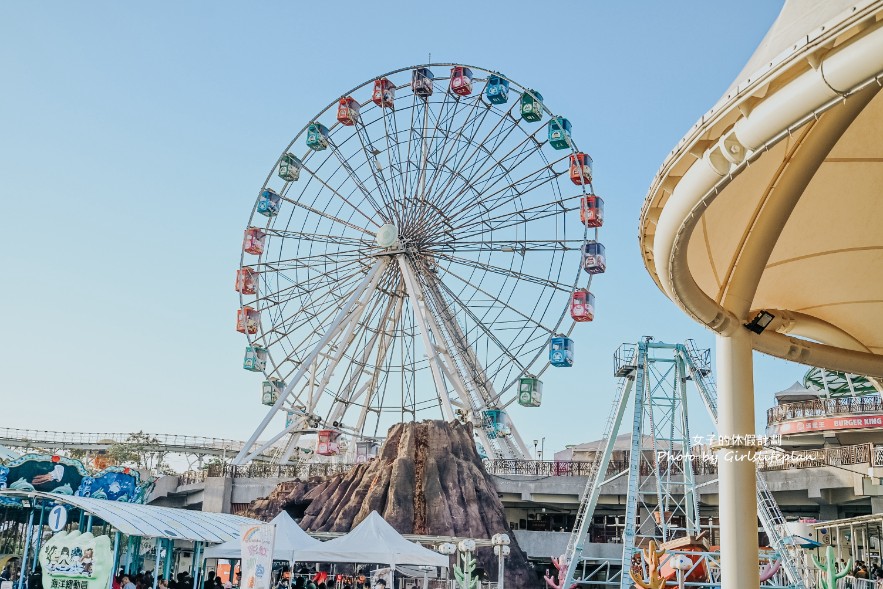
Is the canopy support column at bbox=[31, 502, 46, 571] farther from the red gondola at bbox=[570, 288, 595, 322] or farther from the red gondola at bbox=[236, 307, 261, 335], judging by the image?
the red gondola at bbox=[570, 288, 595, 322]

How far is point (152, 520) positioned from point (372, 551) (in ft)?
15.5

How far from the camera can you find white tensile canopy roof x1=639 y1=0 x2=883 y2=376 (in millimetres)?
5195

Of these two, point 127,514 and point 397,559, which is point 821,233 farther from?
point 127,514

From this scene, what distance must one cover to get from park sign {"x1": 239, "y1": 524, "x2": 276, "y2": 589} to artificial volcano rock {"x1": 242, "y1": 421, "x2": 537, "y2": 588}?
658 inches

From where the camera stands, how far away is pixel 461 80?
128 feet

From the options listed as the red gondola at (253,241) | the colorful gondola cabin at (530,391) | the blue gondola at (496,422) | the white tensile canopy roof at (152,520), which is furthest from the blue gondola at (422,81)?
the white tensile canopy roof at (152,520)

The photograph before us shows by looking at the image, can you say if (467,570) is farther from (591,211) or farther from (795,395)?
(795,395)

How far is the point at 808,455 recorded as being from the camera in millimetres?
38656

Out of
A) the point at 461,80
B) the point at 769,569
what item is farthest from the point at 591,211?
the point at 769,569

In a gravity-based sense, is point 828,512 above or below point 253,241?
below

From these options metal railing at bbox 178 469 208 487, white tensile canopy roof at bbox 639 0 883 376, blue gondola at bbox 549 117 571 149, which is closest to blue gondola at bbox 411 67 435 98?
blue gondola at bbox 549 117 571 149

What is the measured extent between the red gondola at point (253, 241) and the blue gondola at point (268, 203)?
3.03 feet

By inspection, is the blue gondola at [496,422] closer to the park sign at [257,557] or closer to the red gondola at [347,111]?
the red gondola at [347,111]

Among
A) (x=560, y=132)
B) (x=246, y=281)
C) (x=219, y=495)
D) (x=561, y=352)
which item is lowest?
(x=219, y=495)
